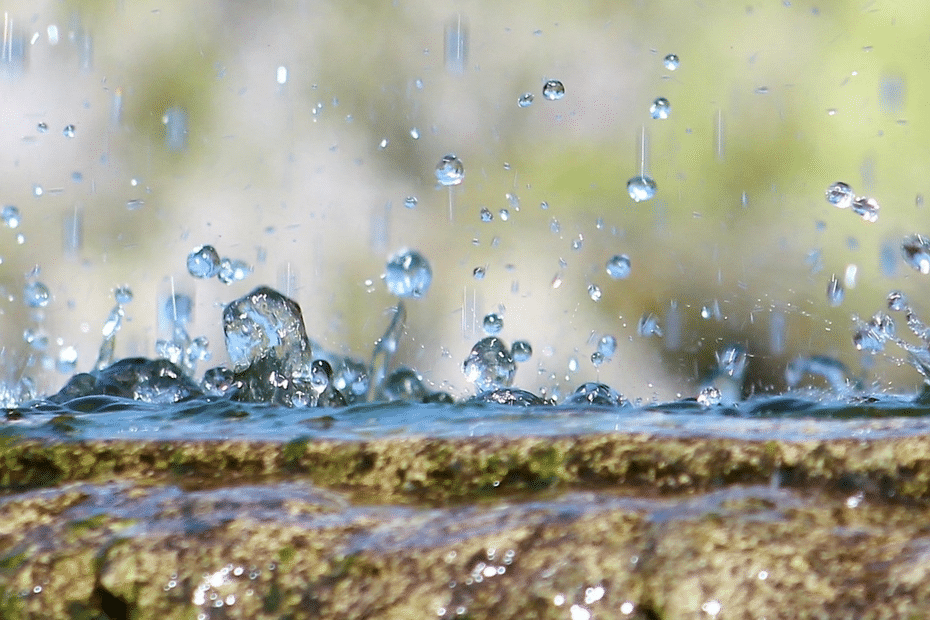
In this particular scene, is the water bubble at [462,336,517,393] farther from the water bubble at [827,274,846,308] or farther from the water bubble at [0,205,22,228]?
the water bubble at [0,205,22,228]

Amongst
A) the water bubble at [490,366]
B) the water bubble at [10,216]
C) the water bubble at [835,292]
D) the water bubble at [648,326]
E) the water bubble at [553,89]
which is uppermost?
the water bubble at [553,89]

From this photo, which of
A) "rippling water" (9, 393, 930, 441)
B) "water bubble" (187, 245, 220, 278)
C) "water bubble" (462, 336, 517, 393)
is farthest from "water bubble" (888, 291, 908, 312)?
"rippling water" (9, 393, 930, 441)

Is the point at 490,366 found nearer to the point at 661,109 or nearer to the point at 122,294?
the point at 661,109

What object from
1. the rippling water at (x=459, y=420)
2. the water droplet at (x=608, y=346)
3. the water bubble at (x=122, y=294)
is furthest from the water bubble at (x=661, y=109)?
the rippling water at (x=459, y=420)

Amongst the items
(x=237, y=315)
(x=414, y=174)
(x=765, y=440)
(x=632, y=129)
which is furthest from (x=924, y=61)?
(x=765, y=440)

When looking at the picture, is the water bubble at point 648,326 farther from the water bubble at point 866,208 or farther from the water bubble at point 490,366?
the water bubble at point 490,366

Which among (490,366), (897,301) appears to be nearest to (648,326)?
(897,301)
